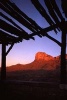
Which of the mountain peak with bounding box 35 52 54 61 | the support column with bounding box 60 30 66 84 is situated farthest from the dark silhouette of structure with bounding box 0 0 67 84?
the mountain peak with bounding box 35 52 54 61

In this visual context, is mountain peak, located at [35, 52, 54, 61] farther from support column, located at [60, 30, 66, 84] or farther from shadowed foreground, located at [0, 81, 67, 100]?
support column, located at [60, 30, 66, 84]

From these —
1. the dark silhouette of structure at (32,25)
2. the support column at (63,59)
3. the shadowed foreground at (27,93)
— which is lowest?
Result: the shadowed foreground at (27,93)

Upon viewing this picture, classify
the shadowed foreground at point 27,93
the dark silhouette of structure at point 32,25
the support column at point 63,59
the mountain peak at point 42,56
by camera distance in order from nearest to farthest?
the dark silhouette of structure at point 32,25 < the support column at point 63,59 < the shadowed foreground at point 27,93 < the mountain peak at point 42,56

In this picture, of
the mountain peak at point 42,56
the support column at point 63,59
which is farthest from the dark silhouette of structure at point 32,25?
the mountain peak at point 42,56

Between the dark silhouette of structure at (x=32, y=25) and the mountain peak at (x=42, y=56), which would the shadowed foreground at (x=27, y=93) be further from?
the mountain peak at (x=42, y=56)

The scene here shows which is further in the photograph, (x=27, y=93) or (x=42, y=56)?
(x=42, y=56)

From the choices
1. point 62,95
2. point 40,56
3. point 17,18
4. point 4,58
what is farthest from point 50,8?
point 40,56

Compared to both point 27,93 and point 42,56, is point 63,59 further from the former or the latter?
point 42,56

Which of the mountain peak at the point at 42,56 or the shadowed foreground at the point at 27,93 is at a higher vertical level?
the mountain peak at the point at 42,56

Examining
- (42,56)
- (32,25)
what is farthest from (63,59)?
(42,56)

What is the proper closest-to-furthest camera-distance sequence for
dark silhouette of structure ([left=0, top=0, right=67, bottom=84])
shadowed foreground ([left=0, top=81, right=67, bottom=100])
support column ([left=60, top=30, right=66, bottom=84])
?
dark silhouette of structure ([left=0, top=0, right=67, bottom=84]) < support column ([left=60, top=30, right=66, bottom=84]) < shadowed foreground ([left=0, top=81, right=67, bottom=100])

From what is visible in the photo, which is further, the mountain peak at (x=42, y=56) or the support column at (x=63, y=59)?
the mountain peak at (x=42, y=56)

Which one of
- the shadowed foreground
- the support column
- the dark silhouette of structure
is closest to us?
the dark silhouette of structure

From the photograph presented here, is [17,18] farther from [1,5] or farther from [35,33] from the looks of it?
[35,33]
